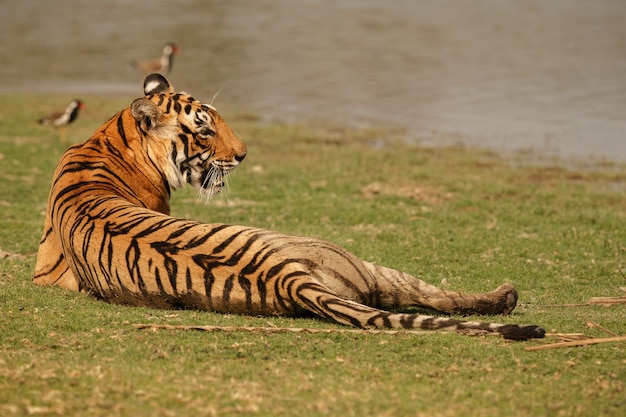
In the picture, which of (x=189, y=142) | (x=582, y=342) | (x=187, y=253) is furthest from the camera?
(x=189, y=142)

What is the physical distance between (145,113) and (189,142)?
401 millimetres

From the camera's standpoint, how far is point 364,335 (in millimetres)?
5812

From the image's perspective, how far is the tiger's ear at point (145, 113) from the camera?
7.25 metres

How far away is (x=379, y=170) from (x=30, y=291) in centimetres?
760

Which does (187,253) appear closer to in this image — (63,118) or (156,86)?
(156,86)

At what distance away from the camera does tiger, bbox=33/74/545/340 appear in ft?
19.8

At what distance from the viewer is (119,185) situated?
24.0 ft

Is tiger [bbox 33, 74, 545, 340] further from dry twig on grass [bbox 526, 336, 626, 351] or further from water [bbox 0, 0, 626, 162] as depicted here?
water [bbox 0, 0, 626, 162]

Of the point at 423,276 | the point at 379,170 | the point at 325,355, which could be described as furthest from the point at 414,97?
the point at 325,355

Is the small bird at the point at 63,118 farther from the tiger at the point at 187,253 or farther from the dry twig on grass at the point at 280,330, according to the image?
the dry twig on grass at the point at 280,330

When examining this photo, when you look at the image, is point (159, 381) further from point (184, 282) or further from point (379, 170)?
point (379, 170)

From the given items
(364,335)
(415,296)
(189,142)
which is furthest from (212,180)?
(364,335)

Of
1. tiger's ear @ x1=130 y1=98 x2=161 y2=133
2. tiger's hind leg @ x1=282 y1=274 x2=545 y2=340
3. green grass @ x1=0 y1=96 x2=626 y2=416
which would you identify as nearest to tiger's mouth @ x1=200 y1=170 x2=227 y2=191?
tiger's ear @ x1=130 y1=98 x2=161 y2=133

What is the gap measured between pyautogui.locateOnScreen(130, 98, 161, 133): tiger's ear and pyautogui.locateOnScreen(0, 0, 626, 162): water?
32.9 ft
